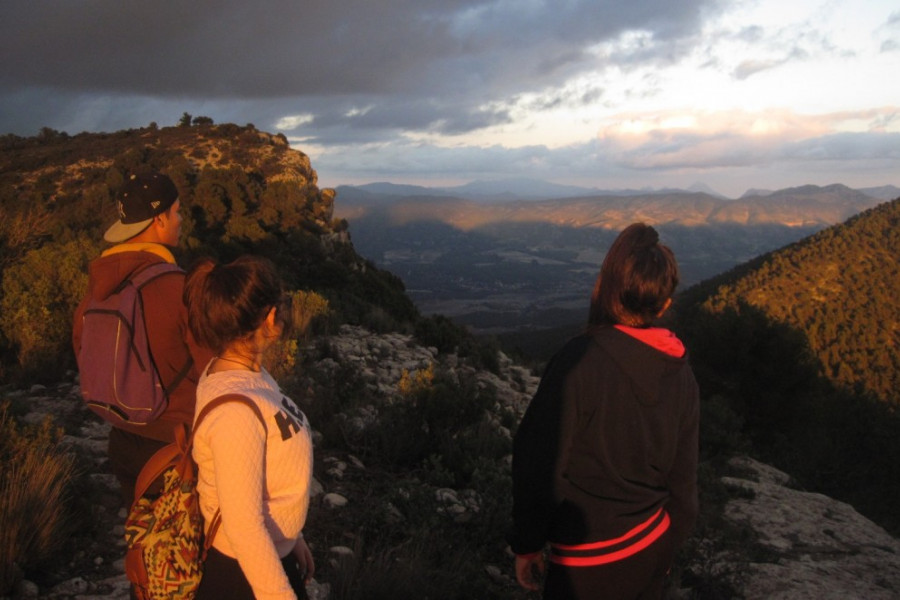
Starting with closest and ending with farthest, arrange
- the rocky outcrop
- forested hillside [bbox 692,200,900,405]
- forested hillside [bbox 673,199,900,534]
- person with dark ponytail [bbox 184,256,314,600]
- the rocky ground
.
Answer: person with dark ponytail [bbox 184,256,314,600] < the rocky ground < the rocky outcrop < forested hillside [bbox 673,199,900,534] < forested hillside [bbox 692,200,900,405]

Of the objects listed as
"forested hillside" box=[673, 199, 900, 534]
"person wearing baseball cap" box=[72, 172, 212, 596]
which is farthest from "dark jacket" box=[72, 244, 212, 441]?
"forested hillside" box=[673, 199, 900, 534]

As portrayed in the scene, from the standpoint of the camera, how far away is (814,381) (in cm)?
1392

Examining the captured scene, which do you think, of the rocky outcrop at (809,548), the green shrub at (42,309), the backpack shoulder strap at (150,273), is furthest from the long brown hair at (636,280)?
the green shrub at (42,309)

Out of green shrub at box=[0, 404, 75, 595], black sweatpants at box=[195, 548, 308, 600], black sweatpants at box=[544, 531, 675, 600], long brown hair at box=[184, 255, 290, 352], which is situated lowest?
green shrub at box=[0, 404, 75, 595]

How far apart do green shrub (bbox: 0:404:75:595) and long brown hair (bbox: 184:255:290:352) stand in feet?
6.30

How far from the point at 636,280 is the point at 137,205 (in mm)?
1762

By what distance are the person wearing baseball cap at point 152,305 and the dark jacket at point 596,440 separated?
112 cm

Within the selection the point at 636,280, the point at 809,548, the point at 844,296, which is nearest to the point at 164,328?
the point at 636,280

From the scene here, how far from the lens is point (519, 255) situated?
130750mm

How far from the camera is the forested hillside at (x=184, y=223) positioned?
629 centimetres

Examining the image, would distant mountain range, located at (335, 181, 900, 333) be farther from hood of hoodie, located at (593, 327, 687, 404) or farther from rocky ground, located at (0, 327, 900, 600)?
hood of hoodie, located at (593, 327, 687, 404)

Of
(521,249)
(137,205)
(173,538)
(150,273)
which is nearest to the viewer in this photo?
(173,538)

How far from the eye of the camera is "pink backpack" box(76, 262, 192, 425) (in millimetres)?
1783

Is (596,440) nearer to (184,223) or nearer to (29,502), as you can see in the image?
(29,502)
